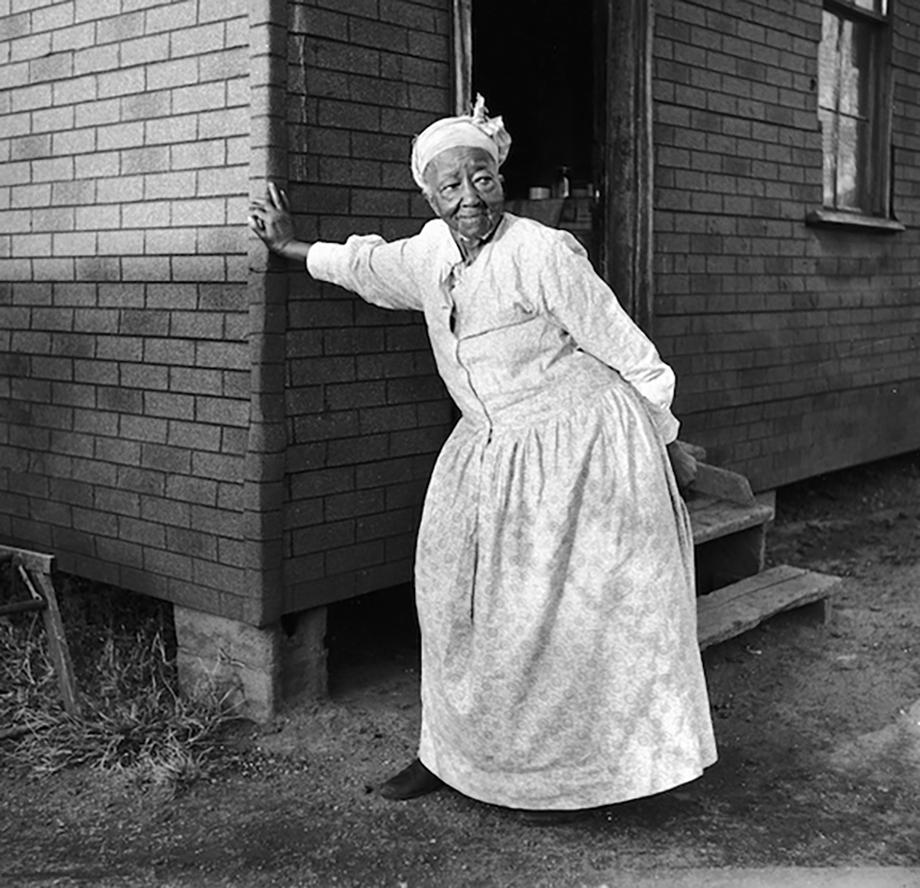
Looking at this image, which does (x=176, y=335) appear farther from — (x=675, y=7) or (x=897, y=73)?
(x=897, y=73)

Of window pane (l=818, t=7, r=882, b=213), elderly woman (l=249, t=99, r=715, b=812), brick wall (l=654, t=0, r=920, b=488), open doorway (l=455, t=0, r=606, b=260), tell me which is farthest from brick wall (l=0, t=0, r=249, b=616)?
window pane (l=818, t=7, r=882, b=213)

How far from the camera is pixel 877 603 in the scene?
611 cm

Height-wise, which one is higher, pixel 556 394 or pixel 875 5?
pixel 875 5

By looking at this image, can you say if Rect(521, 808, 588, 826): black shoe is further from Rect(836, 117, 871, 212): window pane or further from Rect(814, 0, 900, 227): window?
Rect(836, 117, 871, 212): window pane

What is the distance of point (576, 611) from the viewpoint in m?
3.53

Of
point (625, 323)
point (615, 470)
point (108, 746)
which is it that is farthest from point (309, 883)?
point (625, 323)

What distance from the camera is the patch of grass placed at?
4.10 m

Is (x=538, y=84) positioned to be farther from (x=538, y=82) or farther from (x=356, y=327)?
(x=356, y=327)

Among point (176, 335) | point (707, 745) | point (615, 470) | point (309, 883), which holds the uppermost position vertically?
point (176, 335)

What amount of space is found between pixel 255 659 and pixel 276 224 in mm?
1493

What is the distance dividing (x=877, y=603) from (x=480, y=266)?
11.3ft

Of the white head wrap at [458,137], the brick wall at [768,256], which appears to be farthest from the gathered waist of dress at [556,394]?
the brick wall at [768,256]

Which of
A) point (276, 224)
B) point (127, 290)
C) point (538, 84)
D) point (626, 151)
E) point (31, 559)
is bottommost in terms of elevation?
point (31, 559)

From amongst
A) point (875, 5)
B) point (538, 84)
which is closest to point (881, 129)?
point (875, 5)
